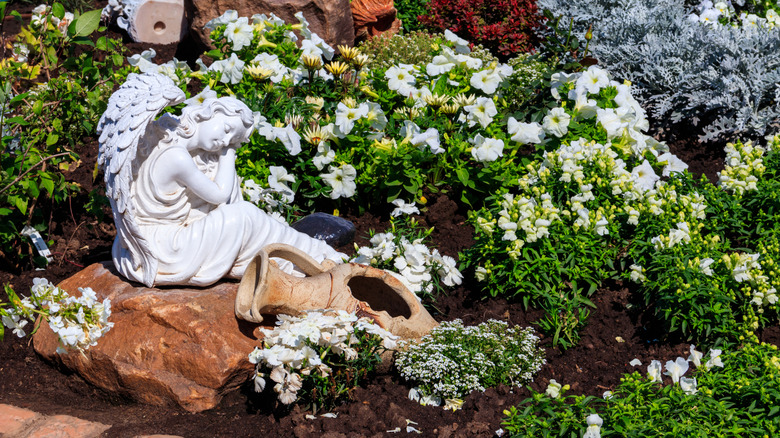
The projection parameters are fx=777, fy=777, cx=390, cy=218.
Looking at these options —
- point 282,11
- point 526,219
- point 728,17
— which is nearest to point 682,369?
point 526,219

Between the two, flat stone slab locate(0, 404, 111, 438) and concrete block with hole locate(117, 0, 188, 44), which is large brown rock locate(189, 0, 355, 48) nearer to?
concrete block with hole locate(117, 0, 188, 44)

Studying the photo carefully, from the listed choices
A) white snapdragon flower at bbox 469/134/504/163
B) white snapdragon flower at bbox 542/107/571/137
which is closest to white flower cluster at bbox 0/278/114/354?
white snapdragon flower at bbox 469/134/504/163

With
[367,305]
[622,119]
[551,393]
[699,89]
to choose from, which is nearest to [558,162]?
[622,119]

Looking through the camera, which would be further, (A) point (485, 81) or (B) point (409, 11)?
(B) point (409, 11)

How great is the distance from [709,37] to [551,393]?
14.2 feet

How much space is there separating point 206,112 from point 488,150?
1714 millimetres

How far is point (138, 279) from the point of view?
379 centimetres

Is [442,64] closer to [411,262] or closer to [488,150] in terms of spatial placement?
[488,150]

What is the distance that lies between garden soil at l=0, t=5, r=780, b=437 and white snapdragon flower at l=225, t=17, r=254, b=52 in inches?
65.7

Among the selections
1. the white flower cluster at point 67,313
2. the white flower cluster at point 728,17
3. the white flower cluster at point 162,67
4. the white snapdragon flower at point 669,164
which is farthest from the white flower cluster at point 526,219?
the white flower cluster at point 728,17

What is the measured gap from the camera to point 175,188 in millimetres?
3721

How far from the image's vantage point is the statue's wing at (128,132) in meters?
3.47

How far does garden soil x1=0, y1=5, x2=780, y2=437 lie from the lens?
3.27 m

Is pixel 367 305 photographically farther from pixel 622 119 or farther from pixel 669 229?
pixel 622 119
